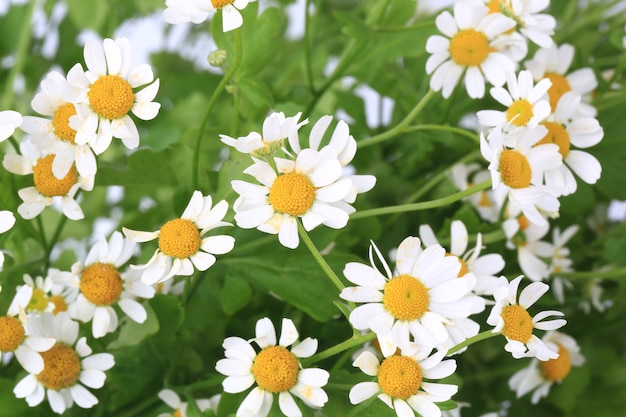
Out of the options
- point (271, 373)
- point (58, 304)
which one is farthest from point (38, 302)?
point (271, 373)

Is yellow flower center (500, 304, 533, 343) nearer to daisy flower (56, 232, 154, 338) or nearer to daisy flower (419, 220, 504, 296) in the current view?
daisy flower (419, 220, 504, 296)

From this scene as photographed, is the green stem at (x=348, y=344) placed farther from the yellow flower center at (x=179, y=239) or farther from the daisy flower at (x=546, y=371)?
the daisy flower at (x=546, y=371)

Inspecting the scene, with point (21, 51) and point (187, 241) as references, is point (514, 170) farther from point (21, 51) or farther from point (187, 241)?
point (21, 51)

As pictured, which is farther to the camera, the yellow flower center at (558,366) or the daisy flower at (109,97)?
the yellow flower center at (558,366)

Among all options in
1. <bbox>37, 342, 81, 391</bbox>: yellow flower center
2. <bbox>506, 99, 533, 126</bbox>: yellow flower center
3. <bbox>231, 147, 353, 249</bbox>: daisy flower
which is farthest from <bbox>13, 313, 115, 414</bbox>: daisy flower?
<bbox>506, 99, 533, 126</bbox>: yellow flower center

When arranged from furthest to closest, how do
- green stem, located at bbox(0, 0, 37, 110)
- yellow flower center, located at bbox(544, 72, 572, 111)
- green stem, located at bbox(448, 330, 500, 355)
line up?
1. green stem, located at bbox(0, 0, 37, 110)
2. yellow flower center, located at bbox(544, 72, 572, 111)
3. green stem, located at bbox(448, 330, 500, 355)

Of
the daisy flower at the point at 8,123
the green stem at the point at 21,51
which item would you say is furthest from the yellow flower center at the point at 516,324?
the green stem at the point at 21,51

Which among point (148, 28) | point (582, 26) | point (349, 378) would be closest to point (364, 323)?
point (349, 378)

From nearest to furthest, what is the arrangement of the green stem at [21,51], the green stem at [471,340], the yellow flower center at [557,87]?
the green stem at [471,340]
the yellow flower center at [557,87]
the green stem at [21,51]
